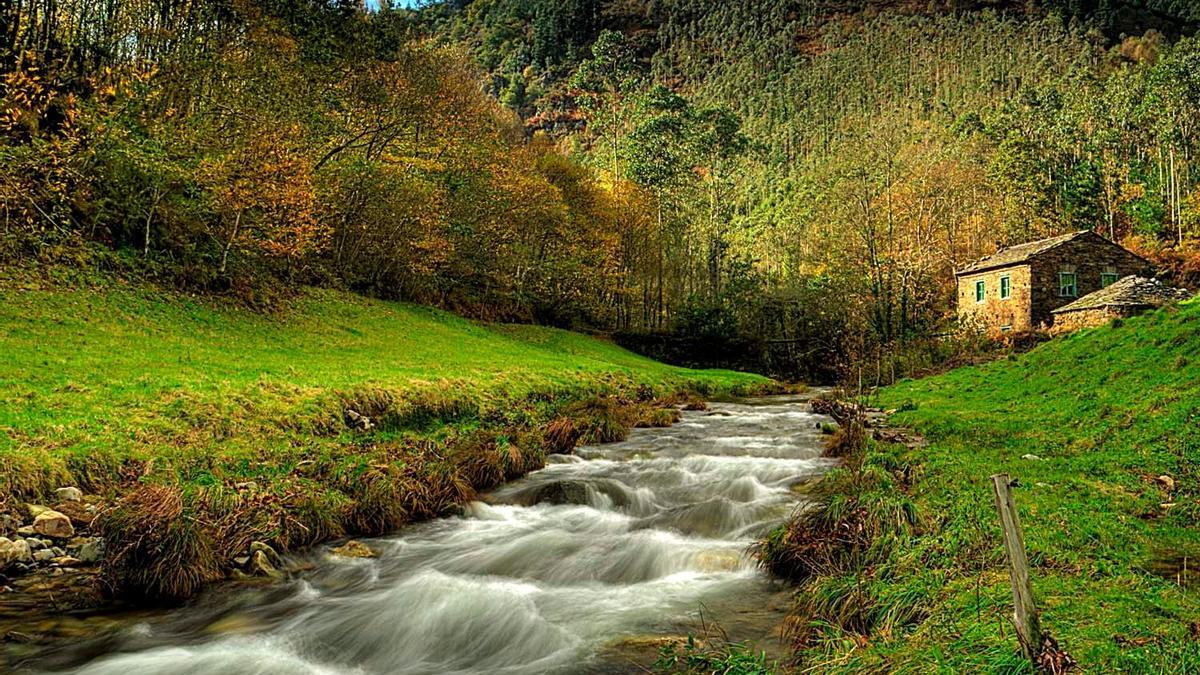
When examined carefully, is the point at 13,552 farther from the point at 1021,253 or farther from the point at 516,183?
the point at 1021,253

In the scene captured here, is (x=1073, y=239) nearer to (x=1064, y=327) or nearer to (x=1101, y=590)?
(x=1064, y=327)

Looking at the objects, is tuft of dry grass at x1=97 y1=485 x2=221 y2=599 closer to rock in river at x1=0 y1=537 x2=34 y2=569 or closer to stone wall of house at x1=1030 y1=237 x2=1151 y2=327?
rock in river at x1=0 y1=537 x2=34 y2=569

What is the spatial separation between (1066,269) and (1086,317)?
26.7 feet

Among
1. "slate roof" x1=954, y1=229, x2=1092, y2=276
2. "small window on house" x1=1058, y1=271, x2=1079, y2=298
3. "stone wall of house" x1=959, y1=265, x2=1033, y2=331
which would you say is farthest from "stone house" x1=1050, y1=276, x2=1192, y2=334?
"slate roof" x1=954, y1=229, x2=1092, y2=276

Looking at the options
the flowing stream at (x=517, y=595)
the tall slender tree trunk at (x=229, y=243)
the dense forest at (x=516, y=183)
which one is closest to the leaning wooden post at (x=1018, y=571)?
the flowing stream at (x=517, y=595)

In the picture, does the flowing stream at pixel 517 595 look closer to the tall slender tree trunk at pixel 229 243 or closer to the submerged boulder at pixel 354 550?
the submerged boulder at pixel 354 550

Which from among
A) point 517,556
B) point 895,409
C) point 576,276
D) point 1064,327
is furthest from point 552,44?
point 517,556

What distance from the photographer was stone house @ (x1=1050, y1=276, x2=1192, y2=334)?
33500 mm

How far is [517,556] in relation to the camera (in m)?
10.3

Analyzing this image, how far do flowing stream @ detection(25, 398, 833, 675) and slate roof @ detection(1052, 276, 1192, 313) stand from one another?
2943cm

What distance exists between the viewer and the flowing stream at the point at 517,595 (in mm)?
7125

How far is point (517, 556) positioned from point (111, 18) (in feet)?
81.2

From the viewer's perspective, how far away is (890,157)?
2031 inches

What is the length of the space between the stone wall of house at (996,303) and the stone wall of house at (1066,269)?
1.76 feet
